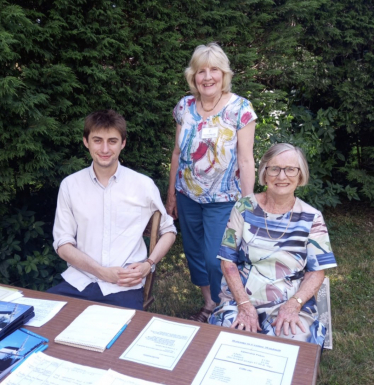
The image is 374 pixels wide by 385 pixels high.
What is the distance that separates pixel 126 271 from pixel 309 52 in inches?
156

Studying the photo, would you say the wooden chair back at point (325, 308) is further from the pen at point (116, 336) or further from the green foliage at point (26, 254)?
the green foliage at point (26, 254)

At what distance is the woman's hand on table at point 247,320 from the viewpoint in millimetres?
1913

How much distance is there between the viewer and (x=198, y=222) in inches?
110

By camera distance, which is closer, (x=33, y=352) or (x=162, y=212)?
(x=33, y=352)

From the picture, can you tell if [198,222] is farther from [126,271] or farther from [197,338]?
[197,338]

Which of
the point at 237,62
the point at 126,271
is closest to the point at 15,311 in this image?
the point at 126,271

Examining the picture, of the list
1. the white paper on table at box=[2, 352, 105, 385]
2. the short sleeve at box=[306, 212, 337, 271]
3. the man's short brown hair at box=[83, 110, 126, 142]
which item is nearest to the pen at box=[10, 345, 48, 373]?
the white paper on table at box=[2, 352, 105, 385]

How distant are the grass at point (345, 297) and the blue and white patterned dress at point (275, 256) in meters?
0.88

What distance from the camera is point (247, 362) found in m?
1.31

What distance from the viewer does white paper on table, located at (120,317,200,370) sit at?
4.33ft

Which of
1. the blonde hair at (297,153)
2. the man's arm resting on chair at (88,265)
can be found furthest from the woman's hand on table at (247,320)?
the blonde hair at (297,153)

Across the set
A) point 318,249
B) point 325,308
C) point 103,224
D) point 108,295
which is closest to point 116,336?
point 108,295

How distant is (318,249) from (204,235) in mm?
916

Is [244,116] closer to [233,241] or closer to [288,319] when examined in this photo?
[233,241]
